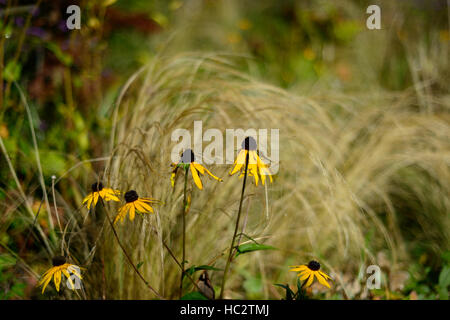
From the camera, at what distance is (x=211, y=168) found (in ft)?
4.27

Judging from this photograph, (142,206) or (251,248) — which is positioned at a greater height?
(142,206)

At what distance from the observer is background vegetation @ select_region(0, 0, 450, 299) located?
4.38 ft

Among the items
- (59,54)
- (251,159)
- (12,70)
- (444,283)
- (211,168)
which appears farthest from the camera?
(59,54)

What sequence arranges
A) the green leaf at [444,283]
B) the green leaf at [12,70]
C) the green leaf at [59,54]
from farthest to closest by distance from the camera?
the green leaf at [59,54] → the green leaf at [12,70] → the green leaf at [444,283]

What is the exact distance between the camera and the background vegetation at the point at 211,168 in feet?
4.38

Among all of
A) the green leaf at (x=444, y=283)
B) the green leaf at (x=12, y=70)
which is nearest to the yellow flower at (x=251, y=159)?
the green leaf at (x=444, y=283)

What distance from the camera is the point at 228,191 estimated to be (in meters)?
1.67

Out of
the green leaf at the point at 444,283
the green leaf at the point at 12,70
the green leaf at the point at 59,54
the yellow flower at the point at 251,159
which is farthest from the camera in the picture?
the green leaf at the point at 59,54

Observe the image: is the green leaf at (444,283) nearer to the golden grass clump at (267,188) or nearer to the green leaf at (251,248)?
the golden grass clump at (267,188)

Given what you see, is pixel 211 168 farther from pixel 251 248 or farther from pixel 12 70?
pixel 12 70

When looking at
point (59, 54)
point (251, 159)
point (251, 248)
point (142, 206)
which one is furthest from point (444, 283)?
point (59, 54)

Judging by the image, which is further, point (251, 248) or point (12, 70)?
point (12, 70)
